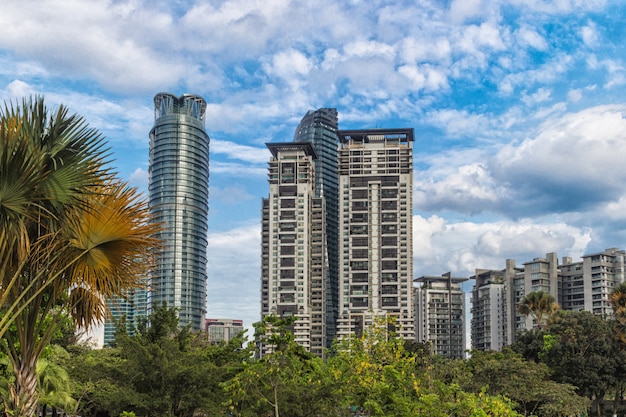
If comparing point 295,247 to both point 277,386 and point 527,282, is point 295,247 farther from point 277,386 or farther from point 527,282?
point 277,386

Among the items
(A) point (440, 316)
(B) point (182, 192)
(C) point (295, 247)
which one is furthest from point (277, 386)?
(B) point (182, 192)

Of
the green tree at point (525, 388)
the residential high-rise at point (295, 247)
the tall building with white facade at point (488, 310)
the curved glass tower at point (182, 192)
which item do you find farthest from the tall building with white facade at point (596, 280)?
the green tree at point (525, 388)

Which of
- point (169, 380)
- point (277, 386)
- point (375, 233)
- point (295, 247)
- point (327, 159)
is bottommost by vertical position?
point (169, 380)

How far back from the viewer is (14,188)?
9.09 m

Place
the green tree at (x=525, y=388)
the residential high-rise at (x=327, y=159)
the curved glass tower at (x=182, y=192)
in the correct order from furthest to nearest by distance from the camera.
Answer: the curved glass tower at (x=182, y=192), the residential high-rise at (x=327, y=159), the green tree at (x=525, y=388)

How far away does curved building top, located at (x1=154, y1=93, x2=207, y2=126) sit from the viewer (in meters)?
165

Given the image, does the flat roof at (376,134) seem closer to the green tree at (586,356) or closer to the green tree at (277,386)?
the green tree at (586,356)

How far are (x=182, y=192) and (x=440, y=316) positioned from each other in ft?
209

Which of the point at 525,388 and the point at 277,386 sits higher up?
the point at 277,386

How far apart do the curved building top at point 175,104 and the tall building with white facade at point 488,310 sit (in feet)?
244

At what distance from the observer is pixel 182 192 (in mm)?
162000

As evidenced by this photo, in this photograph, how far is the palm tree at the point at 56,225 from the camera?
925cm

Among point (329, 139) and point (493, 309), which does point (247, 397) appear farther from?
point (329, 139)

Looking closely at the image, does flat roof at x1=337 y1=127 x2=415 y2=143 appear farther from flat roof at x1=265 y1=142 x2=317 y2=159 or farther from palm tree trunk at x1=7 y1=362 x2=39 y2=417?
palm tree trunk at x1=7 y1=362 x2=39 y2=417
